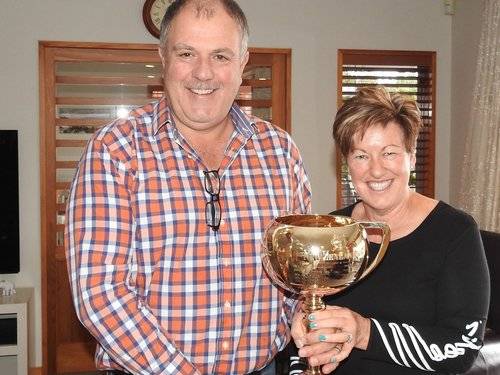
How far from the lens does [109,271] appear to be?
1152 mm

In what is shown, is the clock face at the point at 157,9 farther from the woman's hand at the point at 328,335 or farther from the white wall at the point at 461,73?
the woman's hand at the point at 328,335

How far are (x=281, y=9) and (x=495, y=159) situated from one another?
1.78 m

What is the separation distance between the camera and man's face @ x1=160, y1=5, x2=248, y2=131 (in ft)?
4.22

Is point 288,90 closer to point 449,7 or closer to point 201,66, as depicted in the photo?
point 449,7

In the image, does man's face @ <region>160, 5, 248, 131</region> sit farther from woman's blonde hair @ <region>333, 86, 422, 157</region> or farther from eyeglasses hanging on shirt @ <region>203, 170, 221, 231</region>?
woman's blonde hair @ <region>333, 86, 422, 157</region>

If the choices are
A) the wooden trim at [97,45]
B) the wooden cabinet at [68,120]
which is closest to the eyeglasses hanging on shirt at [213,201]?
the wooden cabinet at [68,120]

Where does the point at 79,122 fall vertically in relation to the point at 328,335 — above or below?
above

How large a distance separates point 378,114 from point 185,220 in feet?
1.64

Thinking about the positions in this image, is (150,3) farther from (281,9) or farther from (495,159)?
(495,159)

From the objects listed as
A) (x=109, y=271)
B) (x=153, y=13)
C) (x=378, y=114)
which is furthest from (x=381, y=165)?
(x=153, y=13)

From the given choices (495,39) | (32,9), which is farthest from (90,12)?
(495,39)

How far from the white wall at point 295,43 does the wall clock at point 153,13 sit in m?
0.06

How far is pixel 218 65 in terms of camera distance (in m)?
1.32

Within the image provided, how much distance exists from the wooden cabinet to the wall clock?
0.13 m
